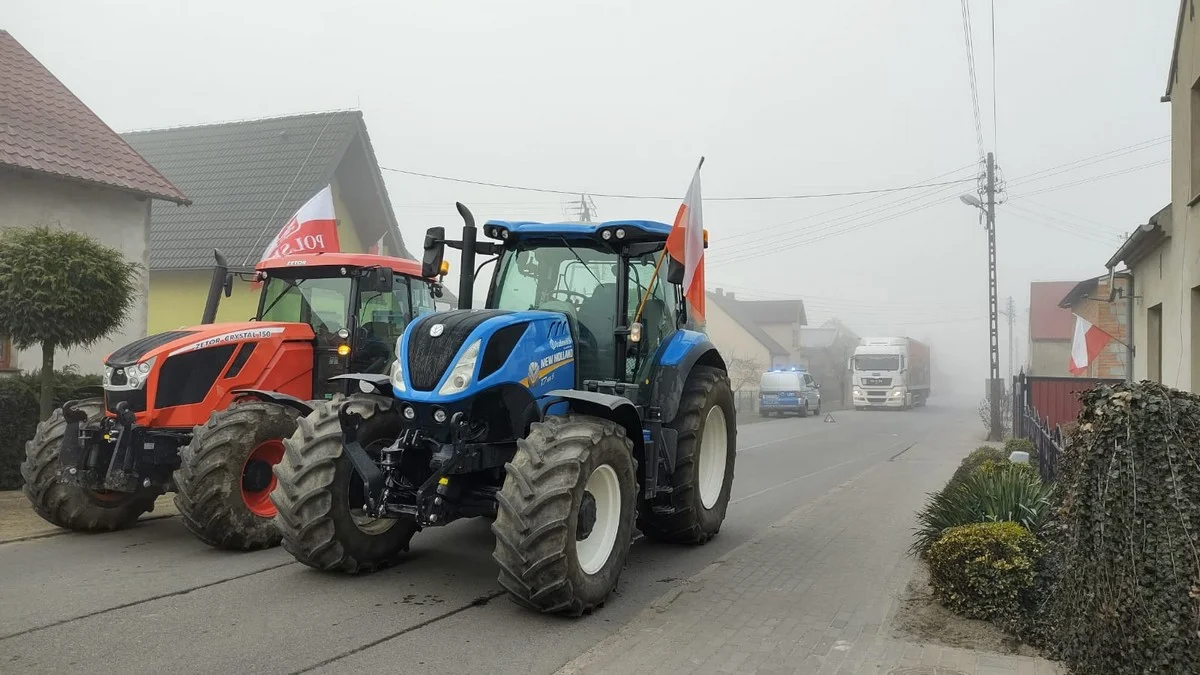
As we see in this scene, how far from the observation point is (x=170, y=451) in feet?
23.9

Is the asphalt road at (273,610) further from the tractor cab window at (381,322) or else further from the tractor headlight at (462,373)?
the tractor cab window at (381,322)

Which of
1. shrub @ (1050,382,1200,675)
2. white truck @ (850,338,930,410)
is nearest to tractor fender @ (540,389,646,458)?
shrub @ (1050,382,1200,675)

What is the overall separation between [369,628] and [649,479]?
94.1 inches

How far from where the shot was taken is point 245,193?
→ 844 inches

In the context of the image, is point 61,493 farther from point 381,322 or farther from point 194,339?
point 381,322

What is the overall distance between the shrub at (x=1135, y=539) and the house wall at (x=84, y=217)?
485 inches

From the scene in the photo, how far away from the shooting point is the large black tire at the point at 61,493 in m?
7.45

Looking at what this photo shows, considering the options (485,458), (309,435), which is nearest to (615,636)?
(485,458)

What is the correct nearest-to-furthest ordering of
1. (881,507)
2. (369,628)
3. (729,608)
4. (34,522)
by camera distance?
(369,628) → (729,608) → (34,522) → (881,507)

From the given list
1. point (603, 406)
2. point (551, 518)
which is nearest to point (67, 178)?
point (603, 406)

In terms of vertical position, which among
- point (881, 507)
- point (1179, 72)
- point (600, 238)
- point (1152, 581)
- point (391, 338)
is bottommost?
point (881, 507)

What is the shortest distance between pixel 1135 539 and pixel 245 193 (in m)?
20.9

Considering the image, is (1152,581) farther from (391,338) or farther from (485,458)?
(391,338)

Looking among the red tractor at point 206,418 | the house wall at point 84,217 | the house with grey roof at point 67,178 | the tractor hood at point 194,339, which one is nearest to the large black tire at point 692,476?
the red tractor at point 206,418
